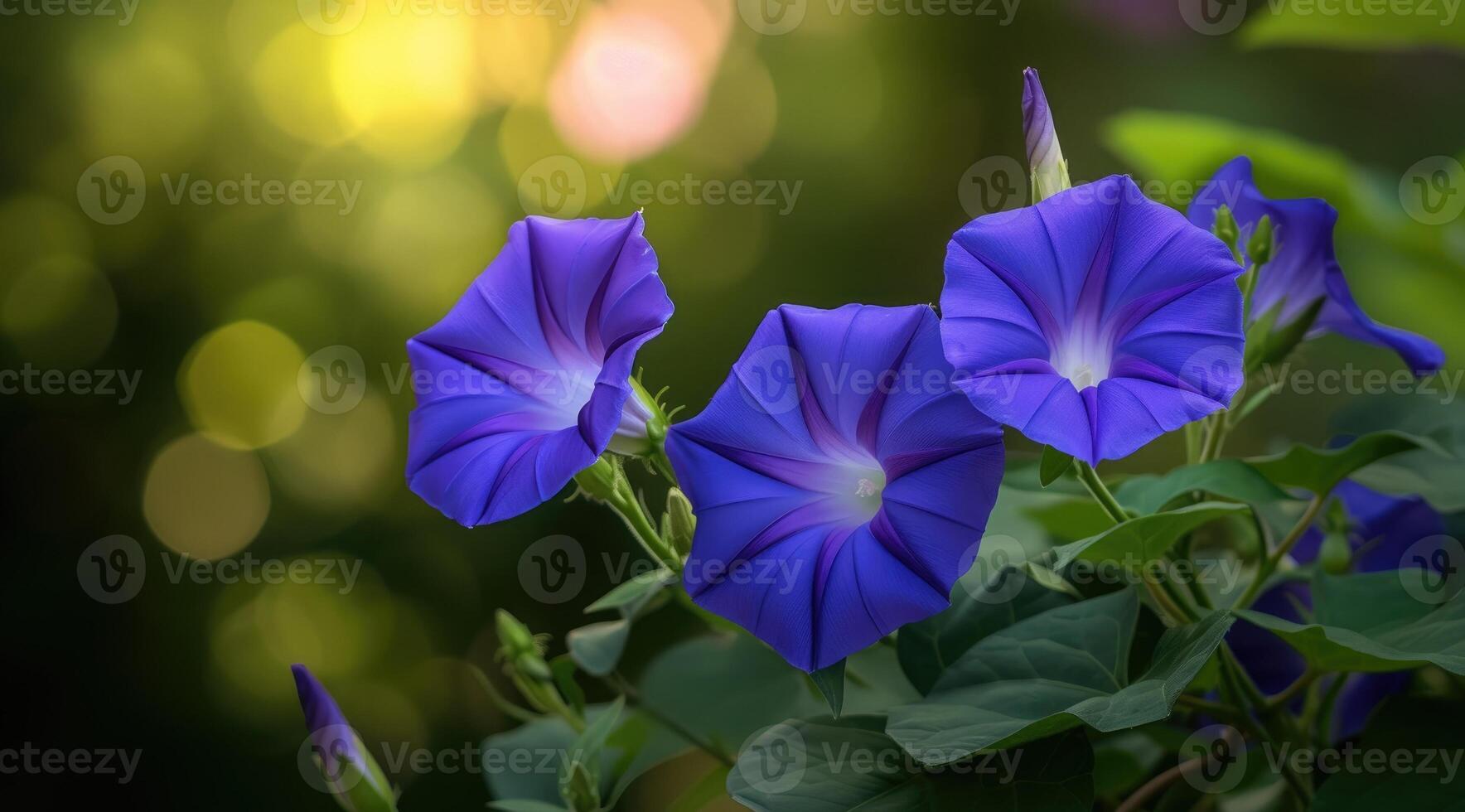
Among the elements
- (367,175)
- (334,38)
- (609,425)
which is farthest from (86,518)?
(609,425)

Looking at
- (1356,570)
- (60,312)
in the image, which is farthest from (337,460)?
(1356,570)

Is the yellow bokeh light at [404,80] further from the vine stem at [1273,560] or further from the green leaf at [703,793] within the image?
the vine stem at [1273,560]

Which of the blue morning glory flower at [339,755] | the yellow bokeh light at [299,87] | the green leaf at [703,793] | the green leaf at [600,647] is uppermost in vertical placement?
the yellow bokeh light at [299,87]

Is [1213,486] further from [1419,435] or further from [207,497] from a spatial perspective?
[207,497]

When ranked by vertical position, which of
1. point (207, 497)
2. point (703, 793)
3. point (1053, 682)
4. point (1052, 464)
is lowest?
point (207, 497)

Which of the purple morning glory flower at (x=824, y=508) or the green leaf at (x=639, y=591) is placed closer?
the purple morning glory flower at (x=824, y=508)

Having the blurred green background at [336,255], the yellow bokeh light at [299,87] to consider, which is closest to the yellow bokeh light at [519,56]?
the blurred green background at [336,255]
